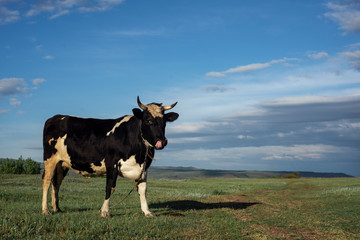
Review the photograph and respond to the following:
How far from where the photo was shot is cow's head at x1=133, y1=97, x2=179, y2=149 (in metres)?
12.1

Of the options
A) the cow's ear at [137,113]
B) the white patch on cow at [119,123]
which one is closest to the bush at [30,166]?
the white patch on cow at [119,123]

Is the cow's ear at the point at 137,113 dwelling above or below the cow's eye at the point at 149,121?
above

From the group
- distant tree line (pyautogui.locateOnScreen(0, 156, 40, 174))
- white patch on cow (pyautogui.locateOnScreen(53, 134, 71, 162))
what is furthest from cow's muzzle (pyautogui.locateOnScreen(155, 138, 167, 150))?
distant tree line (pyautogui.locateOnScreen(0, 156, 40, 174))

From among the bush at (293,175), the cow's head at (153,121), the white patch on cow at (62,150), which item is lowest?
the bush at (293,175)

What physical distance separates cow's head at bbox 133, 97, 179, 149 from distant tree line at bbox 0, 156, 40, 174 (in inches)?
1841

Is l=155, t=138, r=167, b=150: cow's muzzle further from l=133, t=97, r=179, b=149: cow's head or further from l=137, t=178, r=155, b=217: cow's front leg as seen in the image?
l=137, t=178, r=155, b=217: cow's front leg

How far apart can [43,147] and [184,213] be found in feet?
20.0

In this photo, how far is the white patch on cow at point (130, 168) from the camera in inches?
498

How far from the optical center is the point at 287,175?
8400cm

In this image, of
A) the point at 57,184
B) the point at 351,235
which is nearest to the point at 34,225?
the point at 57,184

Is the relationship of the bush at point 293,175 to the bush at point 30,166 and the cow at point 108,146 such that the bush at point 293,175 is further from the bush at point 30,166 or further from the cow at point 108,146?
the cow at point 108,146

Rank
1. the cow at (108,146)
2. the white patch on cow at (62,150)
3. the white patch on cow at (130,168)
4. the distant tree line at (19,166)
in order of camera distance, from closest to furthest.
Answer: the cow at (108,146) → the white patch on cow at (130,168) → the white patch on cow at (62,150) → the distant tree line at (19,166)

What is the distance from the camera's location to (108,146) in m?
12.8

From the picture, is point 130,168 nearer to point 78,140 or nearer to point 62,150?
point 78,140
